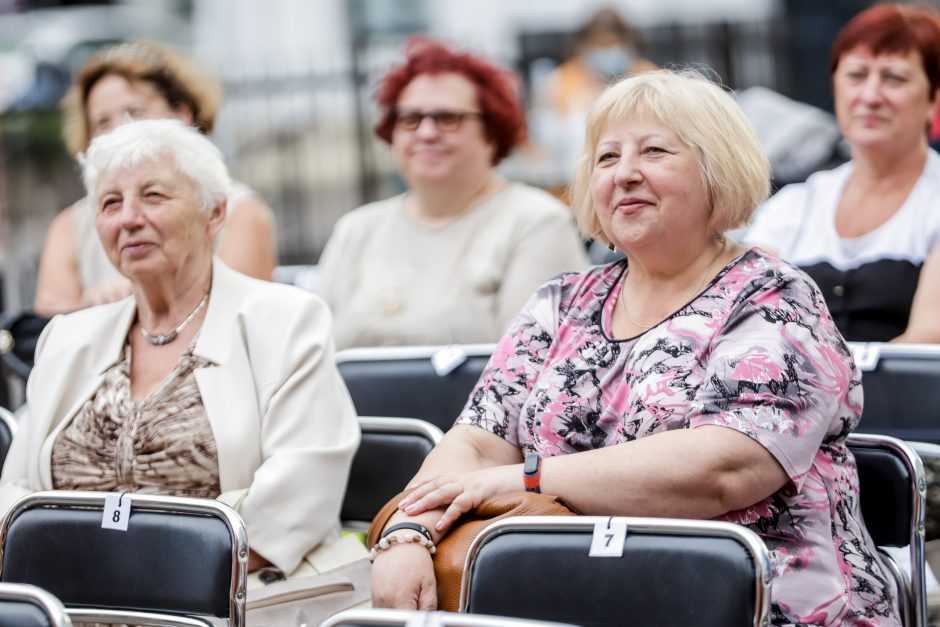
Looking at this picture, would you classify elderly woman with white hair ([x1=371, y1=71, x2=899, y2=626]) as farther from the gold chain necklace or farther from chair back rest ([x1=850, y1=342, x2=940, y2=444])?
chair back rest ([x1=850, y1=342, x2=940, y2=444])

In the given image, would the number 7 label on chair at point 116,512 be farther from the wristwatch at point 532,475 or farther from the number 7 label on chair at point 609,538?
the number 7 label on chair at point 609,538

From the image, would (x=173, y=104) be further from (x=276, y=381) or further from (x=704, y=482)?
(x=704, y=482)

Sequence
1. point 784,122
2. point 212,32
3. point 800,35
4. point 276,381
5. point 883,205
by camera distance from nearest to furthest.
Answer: point 276,381 → point 883,205 → point 784,122 → point 800,35 → point 212,32

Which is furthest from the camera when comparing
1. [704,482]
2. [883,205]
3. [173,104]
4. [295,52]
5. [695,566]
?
[295,52]

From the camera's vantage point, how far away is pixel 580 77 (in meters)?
9.63

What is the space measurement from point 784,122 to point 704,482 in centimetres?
513

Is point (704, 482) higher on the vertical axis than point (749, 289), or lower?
lower

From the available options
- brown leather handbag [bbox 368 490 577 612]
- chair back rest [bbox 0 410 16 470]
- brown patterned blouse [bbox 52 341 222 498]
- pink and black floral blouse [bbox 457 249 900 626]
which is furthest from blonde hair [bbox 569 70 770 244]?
chair back rest [bbox 0 410 16 470]

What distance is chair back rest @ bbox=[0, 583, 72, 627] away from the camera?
221 centimetres

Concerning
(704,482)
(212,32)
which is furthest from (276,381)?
(212,32)

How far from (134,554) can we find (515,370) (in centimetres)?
92

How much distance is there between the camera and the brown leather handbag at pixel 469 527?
2.63 m

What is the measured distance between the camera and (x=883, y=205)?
14.5 feet

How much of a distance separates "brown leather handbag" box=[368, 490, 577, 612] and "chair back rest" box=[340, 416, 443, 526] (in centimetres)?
70
